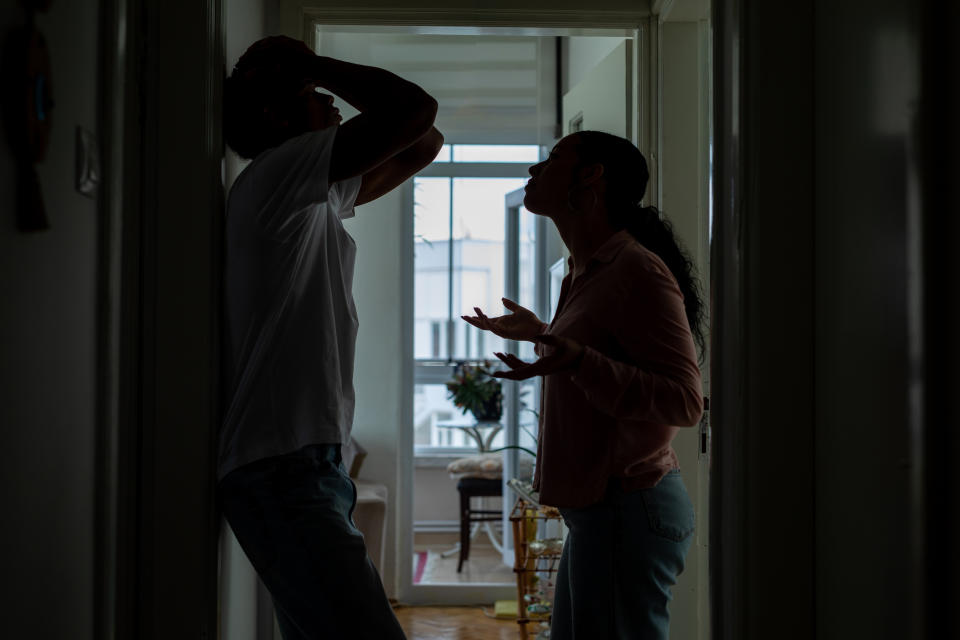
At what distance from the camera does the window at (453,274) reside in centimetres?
477

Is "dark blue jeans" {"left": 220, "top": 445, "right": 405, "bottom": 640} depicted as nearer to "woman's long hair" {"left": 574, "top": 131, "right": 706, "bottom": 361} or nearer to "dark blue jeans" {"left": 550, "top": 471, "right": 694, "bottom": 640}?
"dark blue jeans" {"left": 550, "top": 471, "right": 694, "bottom": 640}

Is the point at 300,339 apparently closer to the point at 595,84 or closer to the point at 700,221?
the point at 700,221

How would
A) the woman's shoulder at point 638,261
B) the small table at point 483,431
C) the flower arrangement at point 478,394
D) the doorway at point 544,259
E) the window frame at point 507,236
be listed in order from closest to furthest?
1. the woman's shoulder at point 638,261
2. the doorway at point 544,259
3. the window frame at point 507,236
4. the flower arrangement at point 478,394
5. the small table at point 483,431

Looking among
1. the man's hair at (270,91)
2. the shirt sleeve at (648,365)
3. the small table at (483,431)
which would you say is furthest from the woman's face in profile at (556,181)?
the small table at (483,431)

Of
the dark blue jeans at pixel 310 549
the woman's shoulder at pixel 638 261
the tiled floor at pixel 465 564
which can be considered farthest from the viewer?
the tiled floor at pixel 465 564

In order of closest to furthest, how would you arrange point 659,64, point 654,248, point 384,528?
point 654,248, point 659,64, point 384,528

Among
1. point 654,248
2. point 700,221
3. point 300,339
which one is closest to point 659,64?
point 700,221

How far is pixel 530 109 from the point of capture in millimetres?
4527

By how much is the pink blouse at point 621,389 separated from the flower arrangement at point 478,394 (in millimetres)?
3045

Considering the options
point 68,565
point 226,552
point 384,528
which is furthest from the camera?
point 384,528

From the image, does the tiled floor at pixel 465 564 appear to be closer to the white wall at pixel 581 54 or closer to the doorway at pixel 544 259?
the doorway at pixel 544 259

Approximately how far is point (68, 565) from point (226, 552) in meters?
0.46

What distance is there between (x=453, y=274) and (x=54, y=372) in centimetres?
428

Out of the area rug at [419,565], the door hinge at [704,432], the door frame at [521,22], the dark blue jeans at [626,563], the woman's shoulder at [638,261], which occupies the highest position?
the door frame at [521,22]
